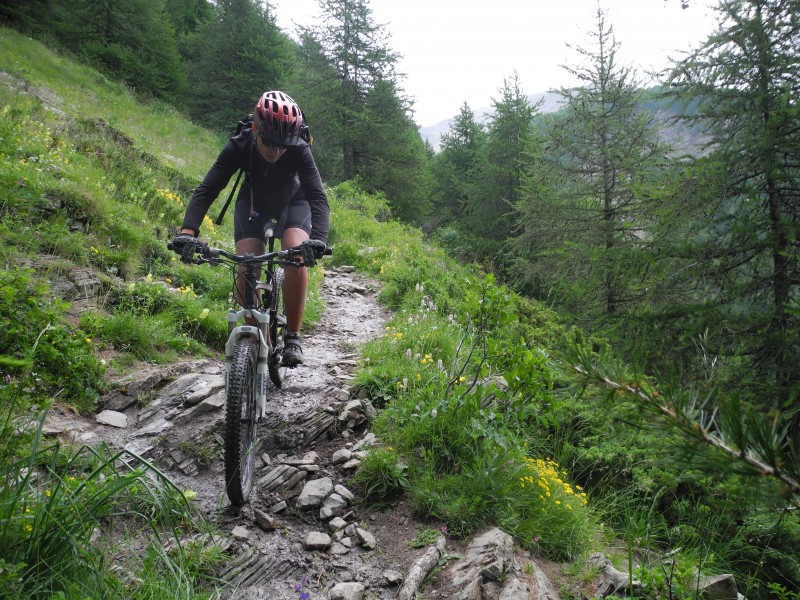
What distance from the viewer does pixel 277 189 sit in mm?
4355

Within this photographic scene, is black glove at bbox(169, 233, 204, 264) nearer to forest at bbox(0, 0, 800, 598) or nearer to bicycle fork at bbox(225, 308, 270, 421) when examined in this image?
bicycle fork at bbox(225, 308, 270, 421)

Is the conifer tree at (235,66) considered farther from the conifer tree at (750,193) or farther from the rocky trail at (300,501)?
the rocky trail at (300,501)

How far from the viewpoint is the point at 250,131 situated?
411 centimetres

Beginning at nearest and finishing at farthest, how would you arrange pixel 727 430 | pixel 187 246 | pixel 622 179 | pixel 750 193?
pixel 727 430 < pixel 187 246 < pixel 750 193 < pixel 622 179

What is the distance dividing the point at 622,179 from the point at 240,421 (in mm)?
8689

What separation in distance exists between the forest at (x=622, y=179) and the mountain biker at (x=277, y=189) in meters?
2.75

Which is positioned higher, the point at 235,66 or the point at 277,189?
the point at 235,66

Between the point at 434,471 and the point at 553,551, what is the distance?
0.94m

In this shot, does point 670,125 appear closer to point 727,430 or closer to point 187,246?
point 187,246

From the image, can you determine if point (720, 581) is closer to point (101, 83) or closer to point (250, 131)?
point (250, 131)

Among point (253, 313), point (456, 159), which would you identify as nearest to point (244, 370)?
point (253, 313)

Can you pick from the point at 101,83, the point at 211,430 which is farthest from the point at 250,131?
the point at 101,83

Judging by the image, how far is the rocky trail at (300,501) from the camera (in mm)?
2676

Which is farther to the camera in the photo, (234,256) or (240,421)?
(234,256)
